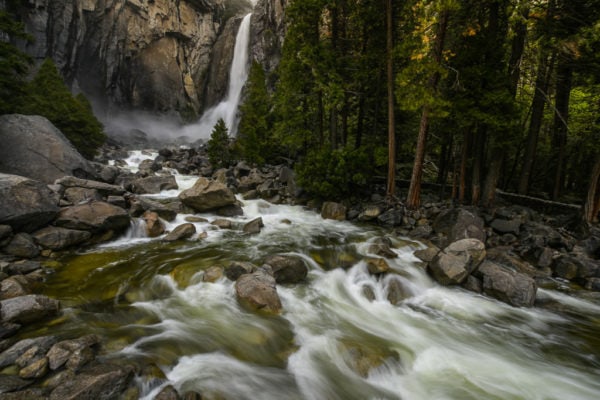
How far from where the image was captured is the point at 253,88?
2280 cm

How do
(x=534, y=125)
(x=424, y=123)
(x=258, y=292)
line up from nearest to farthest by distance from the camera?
(x=258, y=292) → (x=424, y=123) → (x=534, y=125)

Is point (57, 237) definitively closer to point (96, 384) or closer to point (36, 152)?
point (96, 384)

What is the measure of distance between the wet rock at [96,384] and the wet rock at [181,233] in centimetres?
582

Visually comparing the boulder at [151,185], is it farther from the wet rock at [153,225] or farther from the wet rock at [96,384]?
the wet rock at [96,384]

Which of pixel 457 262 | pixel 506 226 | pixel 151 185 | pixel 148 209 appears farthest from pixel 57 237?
pixel 506 226

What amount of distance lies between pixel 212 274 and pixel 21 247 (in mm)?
4681

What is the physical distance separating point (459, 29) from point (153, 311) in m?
13.8

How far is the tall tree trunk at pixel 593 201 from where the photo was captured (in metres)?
9.61

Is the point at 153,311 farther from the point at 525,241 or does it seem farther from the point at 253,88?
the point at 253,88

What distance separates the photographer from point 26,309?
436 cm

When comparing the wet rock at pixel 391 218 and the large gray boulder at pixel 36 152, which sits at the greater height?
the large gray boulder at pixel 36 152

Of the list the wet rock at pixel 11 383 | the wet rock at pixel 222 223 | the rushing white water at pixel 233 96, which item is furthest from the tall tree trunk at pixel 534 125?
the rushing white water at pixel 233 96

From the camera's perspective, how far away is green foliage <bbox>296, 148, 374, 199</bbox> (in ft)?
43.3

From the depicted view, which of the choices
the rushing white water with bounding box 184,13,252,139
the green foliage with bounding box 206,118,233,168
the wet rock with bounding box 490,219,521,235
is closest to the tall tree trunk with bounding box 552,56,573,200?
the wet rock with bounding box 490,219,521,235
